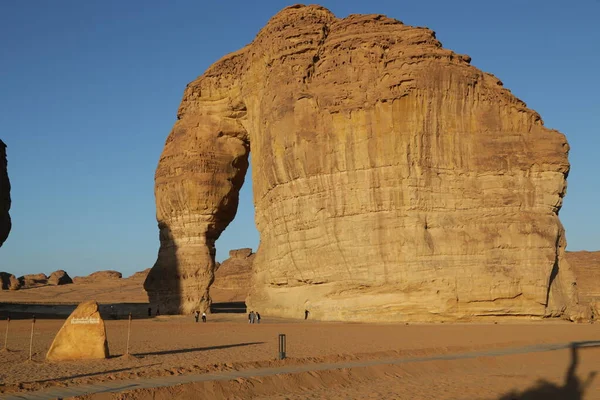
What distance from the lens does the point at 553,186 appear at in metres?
30.7

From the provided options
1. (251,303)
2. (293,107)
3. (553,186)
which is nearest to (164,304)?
(251,303)

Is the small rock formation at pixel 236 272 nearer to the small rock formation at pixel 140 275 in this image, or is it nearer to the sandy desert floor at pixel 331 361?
the small rock formation at pixel 140 275

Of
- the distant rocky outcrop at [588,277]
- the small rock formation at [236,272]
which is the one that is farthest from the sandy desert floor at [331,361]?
the small rock formation at [236,272]

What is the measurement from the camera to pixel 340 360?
1542 cm

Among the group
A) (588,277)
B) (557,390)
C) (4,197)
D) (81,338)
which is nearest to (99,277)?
(4,197)

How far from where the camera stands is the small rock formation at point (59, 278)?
10181 centimetres

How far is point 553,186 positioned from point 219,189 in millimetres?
24453

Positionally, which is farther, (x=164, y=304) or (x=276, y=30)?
(x=164, y=304)

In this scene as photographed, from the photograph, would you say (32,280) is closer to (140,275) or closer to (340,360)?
(140,275)

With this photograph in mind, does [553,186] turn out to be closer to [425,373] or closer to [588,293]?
[425,373]

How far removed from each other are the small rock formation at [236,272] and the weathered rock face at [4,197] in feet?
102

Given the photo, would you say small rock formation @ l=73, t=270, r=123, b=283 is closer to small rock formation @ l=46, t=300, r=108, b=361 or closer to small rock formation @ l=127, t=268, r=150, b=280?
small rock formation @ l=127, t=268, r=150, b=280

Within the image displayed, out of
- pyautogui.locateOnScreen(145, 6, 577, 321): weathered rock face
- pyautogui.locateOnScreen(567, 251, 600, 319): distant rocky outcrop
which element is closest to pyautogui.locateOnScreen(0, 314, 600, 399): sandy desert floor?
pyautogui.locateOnScreen(145, 6, 577, 321): weathered rock face

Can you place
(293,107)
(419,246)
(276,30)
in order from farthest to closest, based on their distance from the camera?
1. (276,30)
2. (293,107)
3. (419,246)
